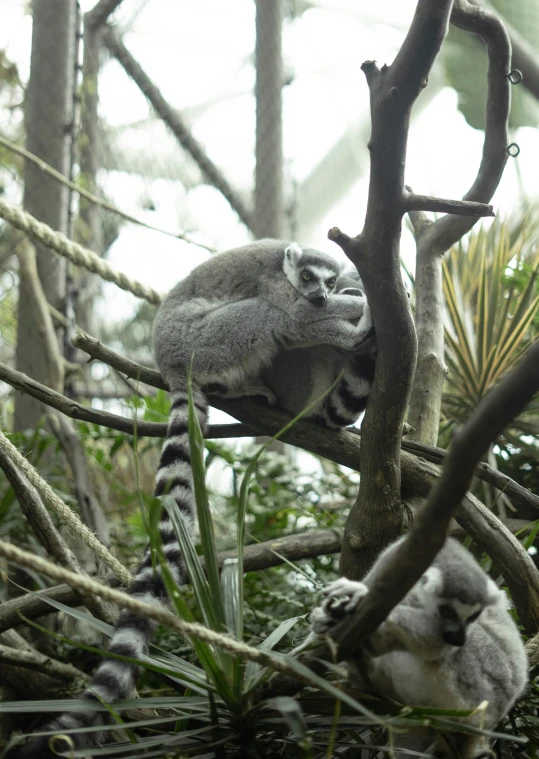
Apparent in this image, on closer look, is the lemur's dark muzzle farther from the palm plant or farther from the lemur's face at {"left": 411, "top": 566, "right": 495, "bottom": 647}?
the lemur's face at {"left": 411, "top": 566, "right": 495, "bottom": 647}

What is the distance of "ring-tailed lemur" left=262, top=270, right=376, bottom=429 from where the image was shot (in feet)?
13.9

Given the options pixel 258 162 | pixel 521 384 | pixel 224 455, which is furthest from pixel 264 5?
pixel 521 384

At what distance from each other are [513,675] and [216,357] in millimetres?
2489

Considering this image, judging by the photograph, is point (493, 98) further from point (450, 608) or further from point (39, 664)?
point (39, 664)

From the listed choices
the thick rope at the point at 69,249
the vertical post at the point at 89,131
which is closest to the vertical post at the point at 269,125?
the vertical post at the point at 89,131

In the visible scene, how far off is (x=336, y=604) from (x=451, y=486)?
732mm

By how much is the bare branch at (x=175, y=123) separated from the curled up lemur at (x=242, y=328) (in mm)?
2815

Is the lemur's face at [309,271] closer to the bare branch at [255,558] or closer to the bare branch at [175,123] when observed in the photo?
the bare branch at [255,558]

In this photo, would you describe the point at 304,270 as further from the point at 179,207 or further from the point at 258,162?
the point at 179,207

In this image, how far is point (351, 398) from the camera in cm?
422

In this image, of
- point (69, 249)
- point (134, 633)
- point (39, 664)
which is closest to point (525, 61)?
point (69, 249)

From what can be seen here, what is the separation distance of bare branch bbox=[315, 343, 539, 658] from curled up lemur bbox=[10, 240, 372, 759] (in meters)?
1.43

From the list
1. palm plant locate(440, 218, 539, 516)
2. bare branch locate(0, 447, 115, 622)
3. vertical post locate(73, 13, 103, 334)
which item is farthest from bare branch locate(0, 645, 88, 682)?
vertical post locate(73, 13, 103, 334)

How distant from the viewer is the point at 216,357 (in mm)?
4422
